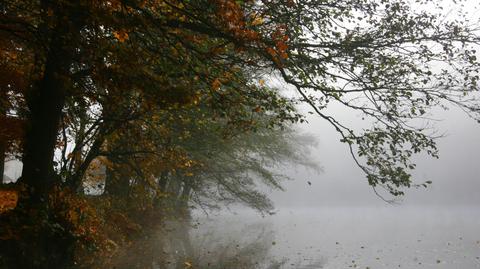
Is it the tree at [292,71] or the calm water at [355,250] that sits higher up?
the tree at [292,71]

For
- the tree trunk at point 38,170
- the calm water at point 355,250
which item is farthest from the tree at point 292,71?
the calm water at point 355,250

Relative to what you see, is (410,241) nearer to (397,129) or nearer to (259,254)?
(259,254)

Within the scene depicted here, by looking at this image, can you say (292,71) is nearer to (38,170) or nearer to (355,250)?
(38,170)

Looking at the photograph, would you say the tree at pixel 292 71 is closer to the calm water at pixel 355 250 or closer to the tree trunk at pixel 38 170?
the tree trunk at pixel 38 170

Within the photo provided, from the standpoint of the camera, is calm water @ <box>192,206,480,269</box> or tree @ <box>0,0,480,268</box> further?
calm water @ <box>192,206,480,269</box>

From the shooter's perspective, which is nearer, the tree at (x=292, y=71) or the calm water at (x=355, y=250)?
the tree at (x=292, y=71)

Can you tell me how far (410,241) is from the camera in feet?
78.1

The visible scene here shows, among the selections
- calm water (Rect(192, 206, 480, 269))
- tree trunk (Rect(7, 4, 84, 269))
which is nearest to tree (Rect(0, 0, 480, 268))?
tree trunk (Rect(7, 4, 84, 269))

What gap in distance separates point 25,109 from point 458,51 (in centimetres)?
1051

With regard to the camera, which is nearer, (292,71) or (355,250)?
(292,71)

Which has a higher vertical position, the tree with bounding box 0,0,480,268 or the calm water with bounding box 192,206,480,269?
the tree with bounding box 0,0,480,268

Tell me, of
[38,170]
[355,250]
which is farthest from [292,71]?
[355,250]

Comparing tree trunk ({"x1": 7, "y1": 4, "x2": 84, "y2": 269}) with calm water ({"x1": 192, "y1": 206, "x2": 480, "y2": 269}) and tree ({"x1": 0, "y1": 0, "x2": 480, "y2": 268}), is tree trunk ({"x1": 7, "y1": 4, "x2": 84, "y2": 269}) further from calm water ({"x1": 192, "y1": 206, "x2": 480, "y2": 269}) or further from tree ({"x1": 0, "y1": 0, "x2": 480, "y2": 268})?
calm water ({"x1": 192, "y1": 206, "x2": 480, "y2": 269})

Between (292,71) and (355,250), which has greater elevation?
(292,71)
